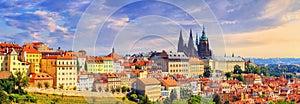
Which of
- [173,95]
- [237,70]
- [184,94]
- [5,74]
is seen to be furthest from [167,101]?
[237,70]

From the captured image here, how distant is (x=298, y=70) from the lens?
1130 inches

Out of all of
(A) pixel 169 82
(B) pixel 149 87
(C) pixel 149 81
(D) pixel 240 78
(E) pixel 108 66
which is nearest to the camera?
(B) pixel 149 87

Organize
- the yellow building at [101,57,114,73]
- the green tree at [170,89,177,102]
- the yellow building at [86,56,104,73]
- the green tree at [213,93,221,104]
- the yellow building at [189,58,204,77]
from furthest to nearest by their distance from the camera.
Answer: the yellow building at [189,58,204,77], the yellow building at [101,57,114,73], the green tree at [213,93,221,104], the yellow building at [86,56,104,73], the green tree at [170,89,177,102]

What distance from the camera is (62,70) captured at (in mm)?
8312

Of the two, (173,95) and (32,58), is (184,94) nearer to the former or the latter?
(173,95)

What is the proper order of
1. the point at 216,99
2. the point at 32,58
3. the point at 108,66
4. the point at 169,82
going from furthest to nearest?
the point at 108,66, the point at 216,99, the point at 169,82, the point at 32,58

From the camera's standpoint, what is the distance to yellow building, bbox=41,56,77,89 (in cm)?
819

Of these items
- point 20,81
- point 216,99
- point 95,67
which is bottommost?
point 216,99

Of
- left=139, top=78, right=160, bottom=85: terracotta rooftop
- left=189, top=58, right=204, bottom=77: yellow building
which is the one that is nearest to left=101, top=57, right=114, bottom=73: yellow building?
left=139, top=78, right=160, bottom=85: terracotta rooftop

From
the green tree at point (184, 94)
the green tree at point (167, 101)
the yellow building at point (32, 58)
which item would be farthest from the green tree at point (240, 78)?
the yellow building at point (32, 58)

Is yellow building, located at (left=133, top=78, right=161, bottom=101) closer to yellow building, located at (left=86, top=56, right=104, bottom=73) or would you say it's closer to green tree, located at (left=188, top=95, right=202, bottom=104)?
green tree, located at (left=188, top=95, right=202, bottom=104)

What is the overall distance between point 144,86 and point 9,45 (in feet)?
10.9

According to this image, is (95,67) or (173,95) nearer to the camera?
(173,95)

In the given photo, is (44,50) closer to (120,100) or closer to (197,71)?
(120,100)
